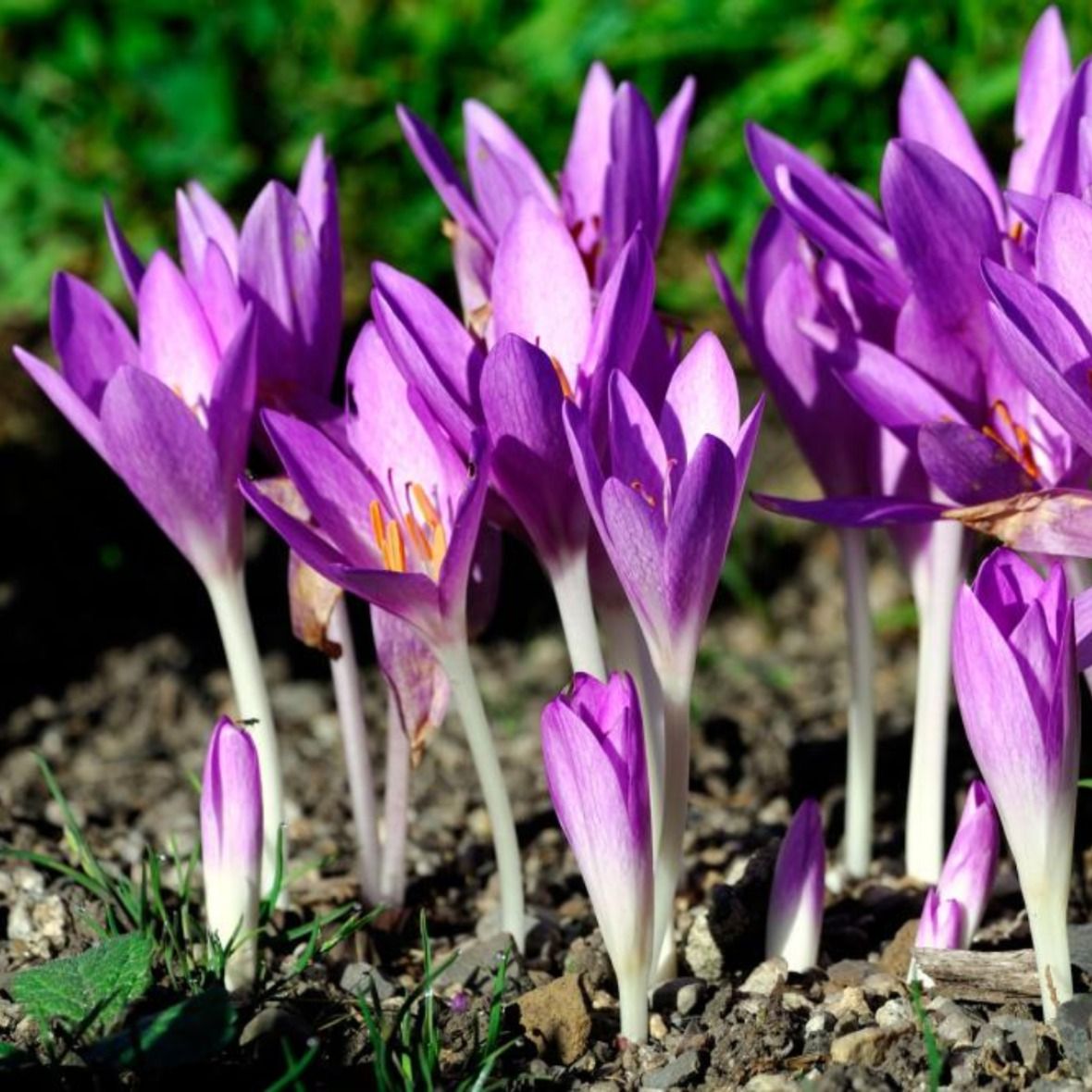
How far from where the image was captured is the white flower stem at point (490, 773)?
1744 mm

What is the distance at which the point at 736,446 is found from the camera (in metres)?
1.64

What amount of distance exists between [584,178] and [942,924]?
901mm

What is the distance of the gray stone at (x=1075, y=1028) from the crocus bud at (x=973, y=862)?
170mm

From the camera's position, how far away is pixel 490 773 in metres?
1.79

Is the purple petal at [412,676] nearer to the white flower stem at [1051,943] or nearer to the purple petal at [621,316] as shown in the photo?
the purple petal at [621,316]

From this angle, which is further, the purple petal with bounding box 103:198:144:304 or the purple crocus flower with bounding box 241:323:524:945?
the purple petal with bounding box 103:198:144:304

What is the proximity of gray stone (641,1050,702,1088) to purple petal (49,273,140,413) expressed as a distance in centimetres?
86

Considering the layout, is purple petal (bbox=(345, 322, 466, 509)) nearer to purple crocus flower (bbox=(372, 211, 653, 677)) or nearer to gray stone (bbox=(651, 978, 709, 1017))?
purple crocus flower (bbox=(372, 211, 653, 677))

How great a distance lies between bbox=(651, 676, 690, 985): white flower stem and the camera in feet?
5.53

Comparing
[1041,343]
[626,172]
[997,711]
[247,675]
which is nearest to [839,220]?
[626,172]

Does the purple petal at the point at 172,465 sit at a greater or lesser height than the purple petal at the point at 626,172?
lesser

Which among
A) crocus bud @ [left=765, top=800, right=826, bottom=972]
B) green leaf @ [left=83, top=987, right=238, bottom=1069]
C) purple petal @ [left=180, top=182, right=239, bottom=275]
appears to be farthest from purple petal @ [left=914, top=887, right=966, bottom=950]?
purple petal @ [left=180, top=182, right=239, bottom=275]

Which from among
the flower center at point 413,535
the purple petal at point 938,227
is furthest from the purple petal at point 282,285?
the purple petal at point 938,227

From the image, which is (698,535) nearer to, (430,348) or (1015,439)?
(430,348)
